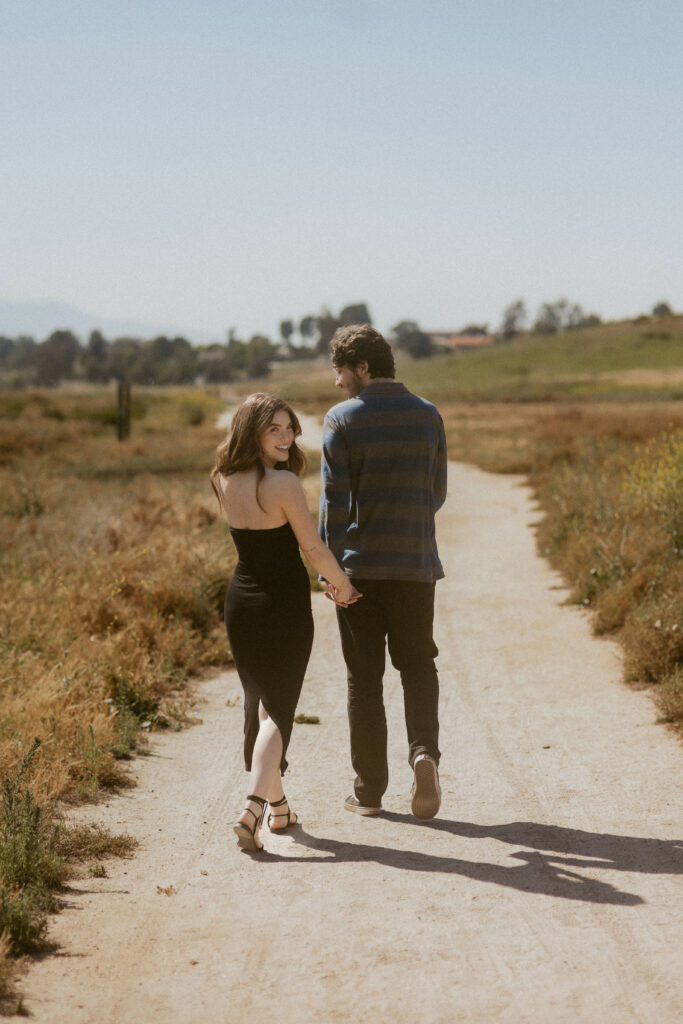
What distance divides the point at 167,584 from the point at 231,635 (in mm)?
4286

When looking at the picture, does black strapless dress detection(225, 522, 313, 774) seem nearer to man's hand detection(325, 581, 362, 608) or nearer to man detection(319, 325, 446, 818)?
man's hand detection(325, 581, 362, 608)

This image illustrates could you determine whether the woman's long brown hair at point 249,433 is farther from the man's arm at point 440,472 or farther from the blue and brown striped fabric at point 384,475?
the man's arm at point 440,472

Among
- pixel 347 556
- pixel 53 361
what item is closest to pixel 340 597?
pixel 347 556

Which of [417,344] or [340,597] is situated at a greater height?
[417,344]

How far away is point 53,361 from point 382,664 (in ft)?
521

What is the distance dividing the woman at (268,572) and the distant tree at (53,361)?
152167 mm

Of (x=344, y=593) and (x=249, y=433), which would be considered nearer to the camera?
(x=249, y=433)

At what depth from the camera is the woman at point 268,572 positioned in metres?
4.26

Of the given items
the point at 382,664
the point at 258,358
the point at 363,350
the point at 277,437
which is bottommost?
the point at 382,664

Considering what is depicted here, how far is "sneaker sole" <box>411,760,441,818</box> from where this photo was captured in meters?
4.61

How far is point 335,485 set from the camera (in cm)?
455

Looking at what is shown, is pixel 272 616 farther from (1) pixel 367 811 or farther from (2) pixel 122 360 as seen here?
(2) pixel 122 360

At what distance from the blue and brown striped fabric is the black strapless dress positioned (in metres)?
0.29

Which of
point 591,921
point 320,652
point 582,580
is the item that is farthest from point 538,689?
point 591,921
